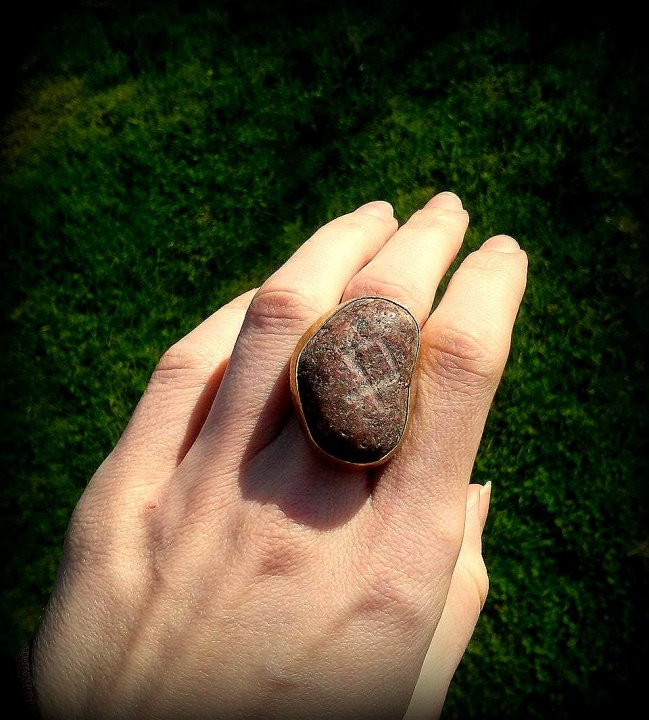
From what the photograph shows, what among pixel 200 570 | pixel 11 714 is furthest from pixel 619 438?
pixel 11 714

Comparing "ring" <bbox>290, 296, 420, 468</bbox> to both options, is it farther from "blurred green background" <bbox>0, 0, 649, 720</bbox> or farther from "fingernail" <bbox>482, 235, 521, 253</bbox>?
"blurred green background" <bbox>0, 0, 649, 720</bbox>

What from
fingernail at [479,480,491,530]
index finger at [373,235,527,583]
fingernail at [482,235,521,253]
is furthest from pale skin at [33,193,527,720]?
fingernail at [479,480,491,530]

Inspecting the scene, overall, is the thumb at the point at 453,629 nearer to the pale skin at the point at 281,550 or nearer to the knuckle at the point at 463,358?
the pale skin at the point at 281,550

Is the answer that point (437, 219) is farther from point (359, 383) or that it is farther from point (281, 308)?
point (359, 383)

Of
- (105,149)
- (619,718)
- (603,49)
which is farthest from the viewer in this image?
(105,149)

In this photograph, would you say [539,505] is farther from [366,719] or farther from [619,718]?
[366,719]
